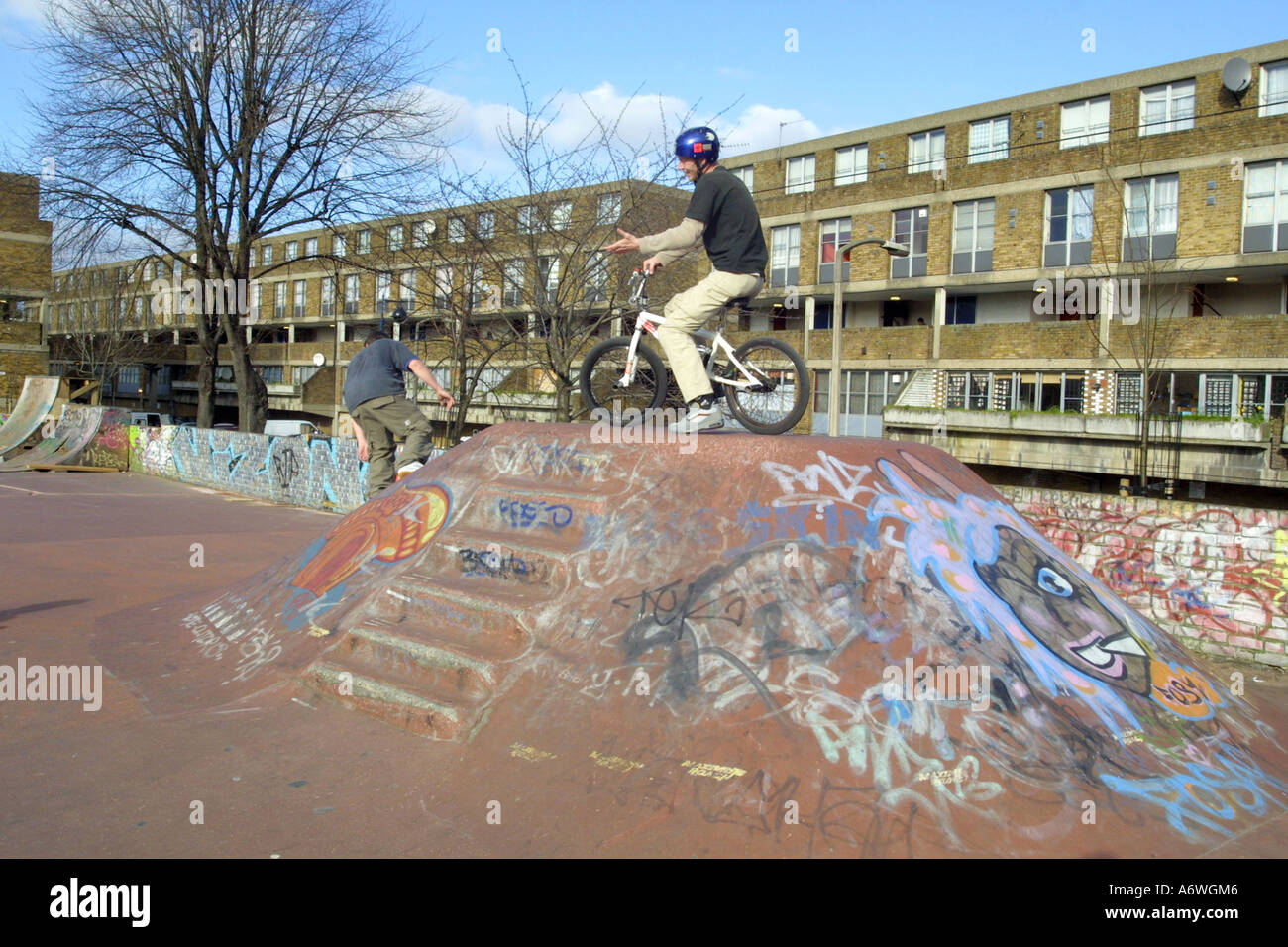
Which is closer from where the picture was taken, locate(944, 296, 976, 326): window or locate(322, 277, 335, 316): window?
locate(944, 296, 976, 326): window

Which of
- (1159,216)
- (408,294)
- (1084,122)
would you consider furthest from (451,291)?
(1084,122)

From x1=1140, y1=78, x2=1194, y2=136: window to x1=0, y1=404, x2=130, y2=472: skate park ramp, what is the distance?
3534cm

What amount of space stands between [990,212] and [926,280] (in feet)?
11.2

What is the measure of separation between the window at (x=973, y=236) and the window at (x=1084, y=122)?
3839 mm

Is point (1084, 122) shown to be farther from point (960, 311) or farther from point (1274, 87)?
point (960, 311)

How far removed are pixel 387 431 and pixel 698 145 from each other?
418 centimetres

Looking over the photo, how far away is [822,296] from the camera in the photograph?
133 feet

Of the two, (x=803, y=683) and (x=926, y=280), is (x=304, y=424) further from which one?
(x=803, y=683)

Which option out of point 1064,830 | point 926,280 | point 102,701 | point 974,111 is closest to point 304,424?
point 926,280

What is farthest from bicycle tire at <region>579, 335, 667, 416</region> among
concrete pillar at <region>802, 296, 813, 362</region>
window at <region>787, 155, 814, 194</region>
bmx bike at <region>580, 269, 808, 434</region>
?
window at <region>787, 155, 814, 194</region>

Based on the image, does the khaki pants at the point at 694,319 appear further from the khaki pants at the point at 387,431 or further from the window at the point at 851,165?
the window at the point at 851,165

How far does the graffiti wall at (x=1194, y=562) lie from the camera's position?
9.51 meters

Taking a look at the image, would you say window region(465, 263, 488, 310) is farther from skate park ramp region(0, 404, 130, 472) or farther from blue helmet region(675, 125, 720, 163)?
blue helmet region(675, 125, 720, 163)

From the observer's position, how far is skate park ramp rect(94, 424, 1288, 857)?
4137 millimetres
